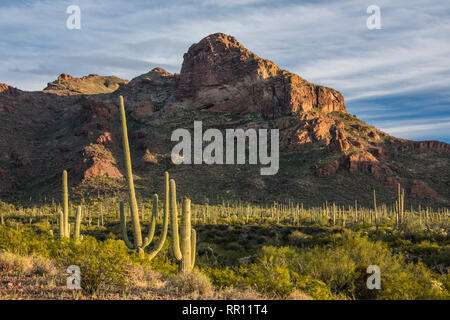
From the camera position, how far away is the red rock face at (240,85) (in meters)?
78.0

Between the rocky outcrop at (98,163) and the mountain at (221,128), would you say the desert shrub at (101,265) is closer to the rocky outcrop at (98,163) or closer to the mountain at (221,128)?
the mountain at (221,128)

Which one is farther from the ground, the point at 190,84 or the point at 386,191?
the point at 190,84

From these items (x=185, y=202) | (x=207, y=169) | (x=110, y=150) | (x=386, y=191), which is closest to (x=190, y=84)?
(x=110, y=150)

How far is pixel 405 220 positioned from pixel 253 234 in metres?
11.8

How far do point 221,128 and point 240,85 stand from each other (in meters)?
17.7

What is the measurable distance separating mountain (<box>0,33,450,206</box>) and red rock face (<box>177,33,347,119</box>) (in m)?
0.29

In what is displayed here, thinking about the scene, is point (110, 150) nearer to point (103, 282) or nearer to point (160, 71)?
point (160, 71)

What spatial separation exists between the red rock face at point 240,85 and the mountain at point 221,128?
0.94 ft

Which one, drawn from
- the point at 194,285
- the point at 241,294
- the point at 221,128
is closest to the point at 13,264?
the point at 194,285

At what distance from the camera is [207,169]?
197 feet

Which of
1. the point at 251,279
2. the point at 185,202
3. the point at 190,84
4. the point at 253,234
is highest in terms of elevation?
the point at 190,84

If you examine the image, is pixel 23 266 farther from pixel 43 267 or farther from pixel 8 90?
pixel 8 90

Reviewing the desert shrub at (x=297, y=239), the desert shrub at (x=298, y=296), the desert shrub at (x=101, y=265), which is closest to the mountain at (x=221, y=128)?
the desert shrub at (x=297, y=239)

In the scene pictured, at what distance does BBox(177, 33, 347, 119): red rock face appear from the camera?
78012 millimetres
